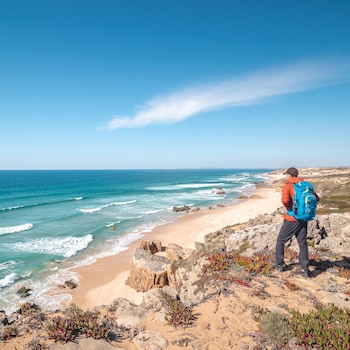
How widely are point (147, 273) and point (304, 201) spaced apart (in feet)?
32.5

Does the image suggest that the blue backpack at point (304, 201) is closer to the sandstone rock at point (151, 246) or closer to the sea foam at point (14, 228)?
the sandstone rock at point (151, 246)

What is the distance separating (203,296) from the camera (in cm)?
668

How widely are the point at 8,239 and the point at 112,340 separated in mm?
26102

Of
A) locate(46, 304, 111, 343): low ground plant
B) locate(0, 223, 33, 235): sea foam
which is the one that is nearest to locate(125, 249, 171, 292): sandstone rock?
locate(46, 304, 111, 343): low ground plant

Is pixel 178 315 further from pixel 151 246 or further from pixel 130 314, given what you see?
pixel 151 246

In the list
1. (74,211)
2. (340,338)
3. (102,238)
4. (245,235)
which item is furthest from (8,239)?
(340,338)

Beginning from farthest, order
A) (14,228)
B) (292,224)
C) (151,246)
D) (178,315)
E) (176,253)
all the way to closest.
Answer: (14,228), (151,246), (176,253), (292,224), (178,315)

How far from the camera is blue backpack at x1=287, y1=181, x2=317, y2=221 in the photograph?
6371 millimetres

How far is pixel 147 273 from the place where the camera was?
13727 millimetres

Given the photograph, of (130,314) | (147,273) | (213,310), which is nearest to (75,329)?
(130,314)

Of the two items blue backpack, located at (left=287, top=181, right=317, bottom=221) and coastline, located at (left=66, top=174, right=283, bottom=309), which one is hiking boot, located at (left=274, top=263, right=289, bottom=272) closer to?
→ blue backpack, located at (left=287, top=181, right=317, bottom=221)

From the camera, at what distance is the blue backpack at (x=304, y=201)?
6371 millimetres

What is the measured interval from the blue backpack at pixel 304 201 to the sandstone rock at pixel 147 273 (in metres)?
9.08

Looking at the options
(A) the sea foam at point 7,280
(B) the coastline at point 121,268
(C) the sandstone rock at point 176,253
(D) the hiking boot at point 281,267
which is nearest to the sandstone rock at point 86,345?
(D) the hiking boot at point 281,267
